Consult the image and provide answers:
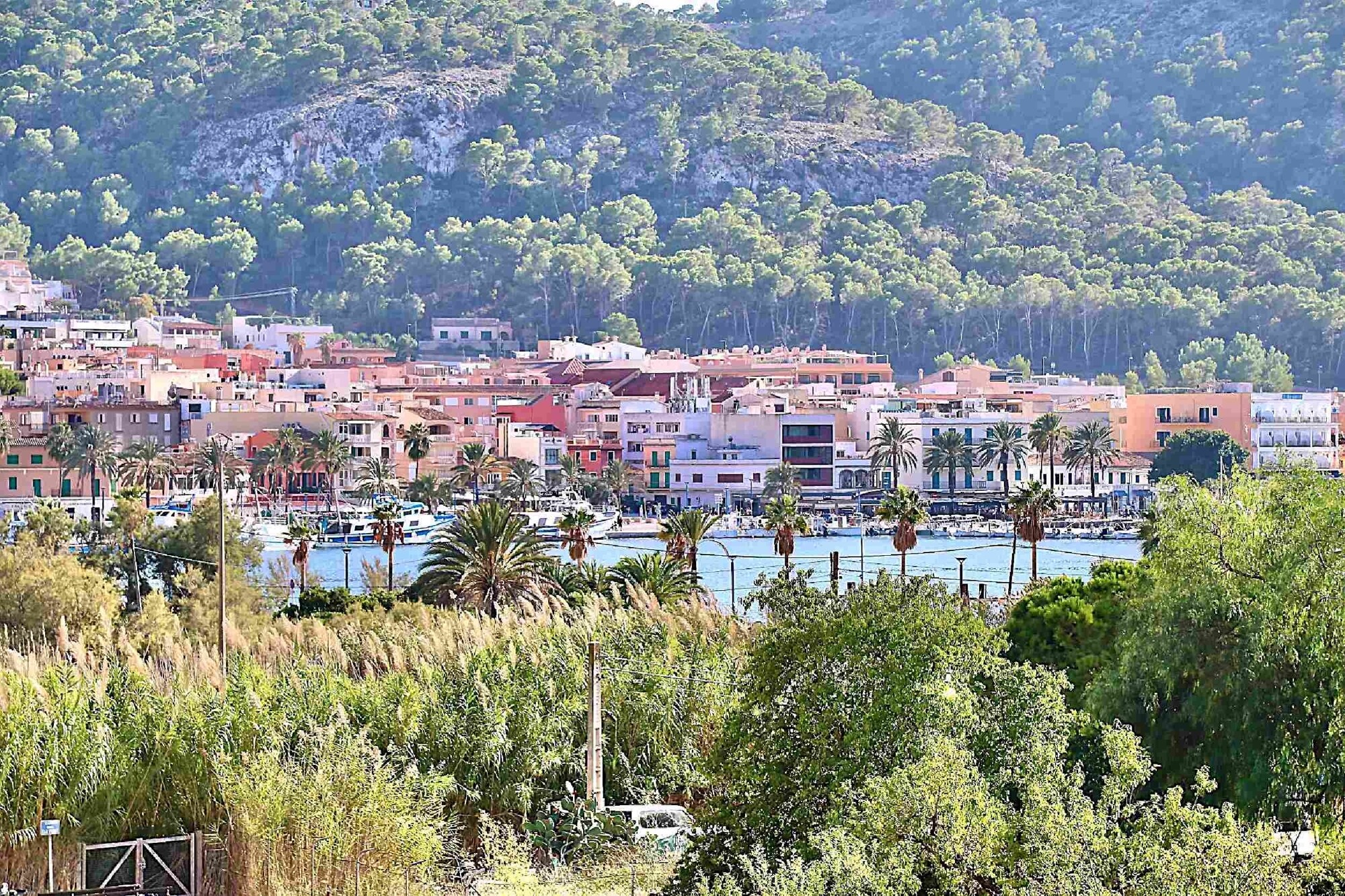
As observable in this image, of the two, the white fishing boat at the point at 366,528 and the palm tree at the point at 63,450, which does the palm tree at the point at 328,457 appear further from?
the palm tree at the point at 63,450

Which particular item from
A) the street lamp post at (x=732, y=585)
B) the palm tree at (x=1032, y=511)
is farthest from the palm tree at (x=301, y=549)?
the palm tree at (x=1032, y=511)

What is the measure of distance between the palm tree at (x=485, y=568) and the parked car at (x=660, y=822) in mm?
11777

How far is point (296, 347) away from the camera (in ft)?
315

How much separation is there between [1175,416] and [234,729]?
200 feet

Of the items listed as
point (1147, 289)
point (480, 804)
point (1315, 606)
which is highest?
point (1147, 289)

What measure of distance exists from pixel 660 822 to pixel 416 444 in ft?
173

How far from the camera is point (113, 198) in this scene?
5187 inches

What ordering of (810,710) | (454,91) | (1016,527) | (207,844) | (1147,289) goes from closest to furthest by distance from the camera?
(810,710) → (207,844) → (1016,527) → (1147,289) → (454,91)

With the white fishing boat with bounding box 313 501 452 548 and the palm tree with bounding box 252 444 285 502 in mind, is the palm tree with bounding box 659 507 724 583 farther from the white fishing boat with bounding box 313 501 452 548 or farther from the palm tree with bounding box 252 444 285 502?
the palm tree with bounding box 252 444 285 502

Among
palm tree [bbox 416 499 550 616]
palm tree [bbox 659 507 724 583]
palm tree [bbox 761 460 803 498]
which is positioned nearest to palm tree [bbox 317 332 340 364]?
palm tree [bbox 761 460 803 498]

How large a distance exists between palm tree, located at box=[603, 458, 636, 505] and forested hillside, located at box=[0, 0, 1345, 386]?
3433cm

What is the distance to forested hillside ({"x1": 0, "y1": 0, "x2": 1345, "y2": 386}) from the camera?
359 ft

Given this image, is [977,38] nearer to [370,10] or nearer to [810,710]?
[370,10]

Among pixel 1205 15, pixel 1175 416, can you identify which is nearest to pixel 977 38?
pixel 1205 15
